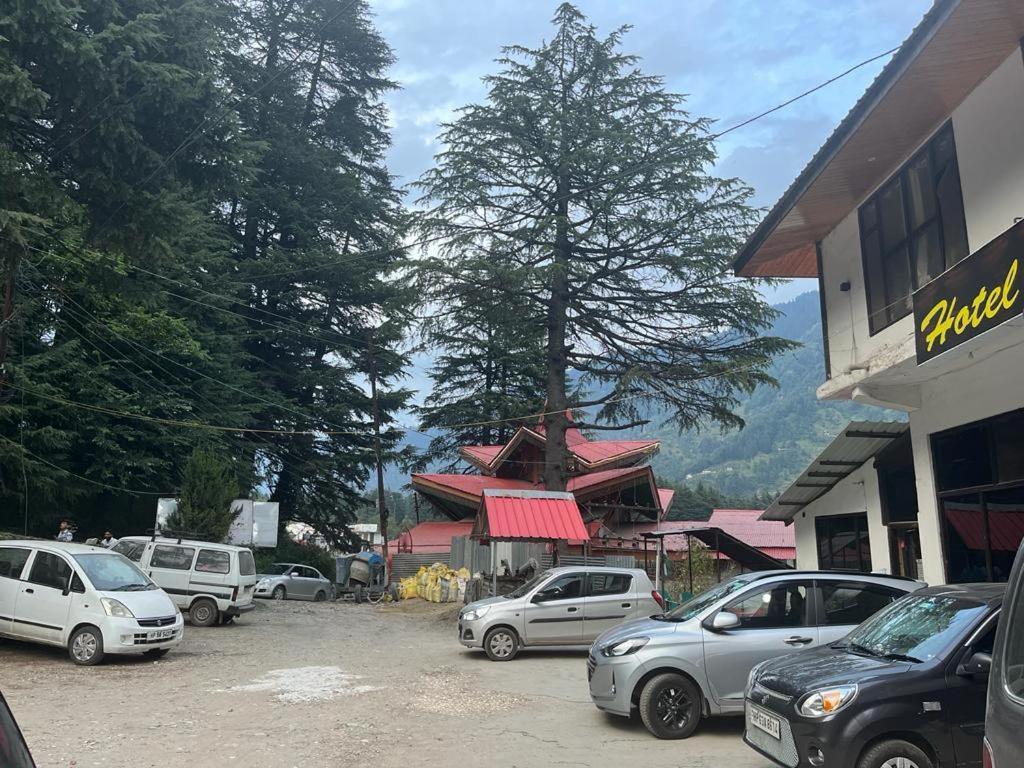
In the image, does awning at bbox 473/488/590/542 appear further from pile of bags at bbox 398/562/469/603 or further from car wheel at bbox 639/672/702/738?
car wheel at bbox 639/672/702/738

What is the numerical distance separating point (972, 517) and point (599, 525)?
21.8m

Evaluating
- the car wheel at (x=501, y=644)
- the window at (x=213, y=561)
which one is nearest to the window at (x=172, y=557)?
the window at (x=213, y=561)

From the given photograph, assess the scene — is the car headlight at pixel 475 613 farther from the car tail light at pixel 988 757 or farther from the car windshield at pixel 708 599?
the car tail light at pixel 988 757

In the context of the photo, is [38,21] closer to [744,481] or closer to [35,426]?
[35,426]

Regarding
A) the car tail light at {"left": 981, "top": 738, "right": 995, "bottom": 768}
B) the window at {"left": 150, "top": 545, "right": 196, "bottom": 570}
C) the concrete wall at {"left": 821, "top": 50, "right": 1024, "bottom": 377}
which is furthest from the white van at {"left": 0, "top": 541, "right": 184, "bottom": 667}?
the car tail light at {"left": 981, "top": 738, "right": 995, "bottom": 768}

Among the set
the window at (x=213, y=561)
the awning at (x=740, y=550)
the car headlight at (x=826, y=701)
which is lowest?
the car headlight at (x=826, y=701)

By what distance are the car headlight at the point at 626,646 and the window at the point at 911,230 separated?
6.15m

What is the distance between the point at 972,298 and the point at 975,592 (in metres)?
3.55

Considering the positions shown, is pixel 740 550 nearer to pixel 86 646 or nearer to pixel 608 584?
pixel 608 584

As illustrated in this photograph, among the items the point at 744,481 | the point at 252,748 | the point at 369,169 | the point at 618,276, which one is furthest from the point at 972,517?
the point at 744,481

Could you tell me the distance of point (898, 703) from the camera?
5.91m

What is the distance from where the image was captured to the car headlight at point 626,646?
28.7 ft

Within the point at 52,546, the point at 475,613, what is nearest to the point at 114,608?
the point at 52,546

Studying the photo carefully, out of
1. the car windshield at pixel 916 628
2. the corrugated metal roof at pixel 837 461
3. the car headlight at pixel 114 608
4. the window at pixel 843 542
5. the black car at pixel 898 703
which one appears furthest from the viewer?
the window at pixel 843 542
